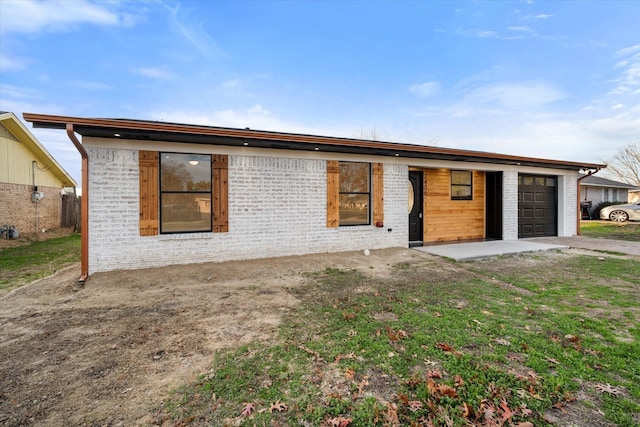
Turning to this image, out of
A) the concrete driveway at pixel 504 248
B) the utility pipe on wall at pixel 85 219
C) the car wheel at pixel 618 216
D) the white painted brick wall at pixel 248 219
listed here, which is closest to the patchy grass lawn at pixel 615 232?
the concrete driveway at pixel 504 248

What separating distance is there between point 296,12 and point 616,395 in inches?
553

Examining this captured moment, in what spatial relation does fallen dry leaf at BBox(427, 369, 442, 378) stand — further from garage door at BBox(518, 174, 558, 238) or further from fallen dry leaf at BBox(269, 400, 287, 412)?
garage door at BBox(518, 174, 558, 238)

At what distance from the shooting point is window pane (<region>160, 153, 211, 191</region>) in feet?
20.3

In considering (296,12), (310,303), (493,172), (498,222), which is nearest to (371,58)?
(296,12)

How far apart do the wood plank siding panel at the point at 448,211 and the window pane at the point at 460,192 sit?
17 centimetres

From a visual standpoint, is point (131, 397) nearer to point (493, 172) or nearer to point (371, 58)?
point (493, 172)

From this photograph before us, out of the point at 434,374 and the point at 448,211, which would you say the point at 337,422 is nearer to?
the point at 434,374

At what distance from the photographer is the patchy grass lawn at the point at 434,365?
186 centimetres

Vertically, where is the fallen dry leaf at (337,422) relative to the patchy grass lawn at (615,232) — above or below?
below

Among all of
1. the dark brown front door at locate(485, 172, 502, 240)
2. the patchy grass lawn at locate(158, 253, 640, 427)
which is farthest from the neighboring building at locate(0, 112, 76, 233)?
the dark brown front door at locate(485, 172, 502, 240)

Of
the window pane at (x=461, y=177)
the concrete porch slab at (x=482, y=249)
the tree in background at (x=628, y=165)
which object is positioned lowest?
the concrete porch slab at (x=482, y=249)

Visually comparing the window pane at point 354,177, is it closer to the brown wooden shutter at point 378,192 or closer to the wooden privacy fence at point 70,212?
the brown wooden shutter at point 378,192

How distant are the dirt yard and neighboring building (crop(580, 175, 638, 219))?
24.7 metres

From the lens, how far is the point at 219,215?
21.3 ft
